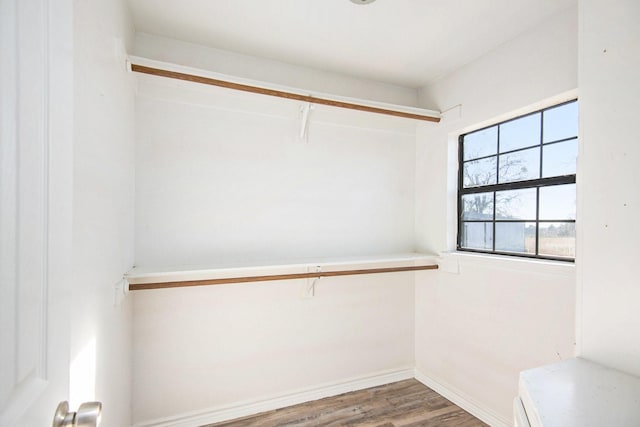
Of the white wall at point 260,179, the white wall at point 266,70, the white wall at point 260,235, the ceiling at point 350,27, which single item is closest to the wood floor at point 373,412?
the white wall at point 260,235

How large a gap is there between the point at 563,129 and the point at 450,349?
169 cm

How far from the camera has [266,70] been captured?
7.30 ft

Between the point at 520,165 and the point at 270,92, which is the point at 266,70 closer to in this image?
the point at 270,92

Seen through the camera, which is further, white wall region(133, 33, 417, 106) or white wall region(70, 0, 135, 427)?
white wall region(133, 33, 417, 106)

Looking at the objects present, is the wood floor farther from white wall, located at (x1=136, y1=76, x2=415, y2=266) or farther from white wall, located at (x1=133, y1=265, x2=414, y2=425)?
white wall, located at (x1=136, y1=76, x2=415, y2=266)

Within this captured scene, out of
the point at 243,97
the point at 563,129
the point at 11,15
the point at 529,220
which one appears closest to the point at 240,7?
the point at 243,97

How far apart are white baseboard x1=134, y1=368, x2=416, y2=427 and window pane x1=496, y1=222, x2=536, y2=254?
4.47ft

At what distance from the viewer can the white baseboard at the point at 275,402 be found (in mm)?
1976

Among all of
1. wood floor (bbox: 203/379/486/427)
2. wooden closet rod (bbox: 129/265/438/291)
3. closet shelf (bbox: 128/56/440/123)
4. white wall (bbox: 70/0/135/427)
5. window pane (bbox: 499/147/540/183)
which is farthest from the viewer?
wood floor (bbox: 203/379/486/427)

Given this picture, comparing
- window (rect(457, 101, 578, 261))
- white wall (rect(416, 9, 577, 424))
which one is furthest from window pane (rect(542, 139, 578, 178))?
white wall (rect(416, 9, 577, 424))

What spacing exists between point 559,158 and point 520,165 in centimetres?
24

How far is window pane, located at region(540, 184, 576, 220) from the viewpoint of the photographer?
1.72 metres

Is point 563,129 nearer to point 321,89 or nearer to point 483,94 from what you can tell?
point 483,94

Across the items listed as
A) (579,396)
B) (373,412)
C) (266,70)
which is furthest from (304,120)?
(373,412)
